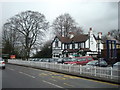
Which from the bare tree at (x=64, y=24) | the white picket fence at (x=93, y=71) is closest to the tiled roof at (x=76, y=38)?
the bare tree at (x=64, y=24)

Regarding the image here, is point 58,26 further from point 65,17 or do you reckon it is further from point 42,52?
point 42,52

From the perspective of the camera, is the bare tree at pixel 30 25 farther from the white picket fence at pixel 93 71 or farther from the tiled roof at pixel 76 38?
the white picket fence at pixel 93 71

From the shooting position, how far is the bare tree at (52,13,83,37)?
189ft

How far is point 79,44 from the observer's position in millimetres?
51188

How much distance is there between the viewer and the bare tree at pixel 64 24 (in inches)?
2274

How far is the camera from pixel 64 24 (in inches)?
2254

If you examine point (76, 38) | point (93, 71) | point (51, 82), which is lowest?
point (51, 82)

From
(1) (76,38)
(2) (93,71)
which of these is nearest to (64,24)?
(1) (76,38)

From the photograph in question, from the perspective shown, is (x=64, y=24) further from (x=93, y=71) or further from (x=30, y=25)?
(x=93, y=71)

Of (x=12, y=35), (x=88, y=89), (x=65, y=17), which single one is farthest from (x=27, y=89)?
(x=65, y=17)

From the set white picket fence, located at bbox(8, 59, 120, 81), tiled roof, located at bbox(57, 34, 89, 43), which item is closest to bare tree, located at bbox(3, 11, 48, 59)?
tiled roof, located at bbox(57, 34, 89, 43)

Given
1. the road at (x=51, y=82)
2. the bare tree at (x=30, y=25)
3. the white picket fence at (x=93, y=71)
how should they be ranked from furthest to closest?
the bare tree at (x=30, y=25) → the white picket fence at (x=93, y=71) → the road at (x=51, y=82)

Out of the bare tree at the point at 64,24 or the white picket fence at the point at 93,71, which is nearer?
the white picket fence at the point at 93,71

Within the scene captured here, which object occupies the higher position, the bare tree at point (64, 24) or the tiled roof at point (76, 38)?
the bare tree at point (64, 24)
